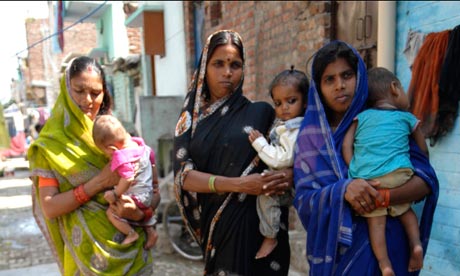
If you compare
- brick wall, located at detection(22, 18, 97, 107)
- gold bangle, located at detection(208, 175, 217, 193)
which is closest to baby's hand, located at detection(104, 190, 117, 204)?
gold bangle, located at detection(208, 175, 217, 193)

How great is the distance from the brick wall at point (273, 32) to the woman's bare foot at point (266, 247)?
2261 mm

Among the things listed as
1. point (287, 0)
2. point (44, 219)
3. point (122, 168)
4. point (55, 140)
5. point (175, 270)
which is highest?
point (287, 0)

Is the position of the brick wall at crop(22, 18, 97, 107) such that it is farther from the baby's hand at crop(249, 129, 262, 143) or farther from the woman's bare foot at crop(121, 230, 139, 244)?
the baby's hand at crop(249, 129, 262, 143)

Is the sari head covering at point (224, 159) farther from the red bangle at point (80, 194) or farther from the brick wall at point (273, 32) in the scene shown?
the brick wall at point (273, 32)

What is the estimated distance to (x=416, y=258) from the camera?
1.44 metres

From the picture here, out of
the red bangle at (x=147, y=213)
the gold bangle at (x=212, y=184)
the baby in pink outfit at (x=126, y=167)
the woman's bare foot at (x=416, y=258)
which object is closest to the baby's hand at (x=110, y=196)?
the baby in pink outfit at (x=126, y=167)

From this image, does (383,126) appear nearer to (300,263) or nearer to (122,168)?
(122,168)

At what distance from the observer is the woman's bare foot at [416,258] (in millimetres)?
1429

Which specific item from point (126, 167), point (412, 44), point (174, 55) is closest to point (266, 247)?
point (126, 167)

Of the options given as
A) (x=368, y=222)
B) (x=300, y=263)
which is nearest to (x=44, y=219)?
(x=368, y=222)

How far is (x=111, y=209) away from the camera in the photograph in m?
1.87

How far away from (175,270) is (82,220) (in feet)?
8.62

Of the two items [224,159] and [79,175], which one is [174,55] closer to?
[79,175]

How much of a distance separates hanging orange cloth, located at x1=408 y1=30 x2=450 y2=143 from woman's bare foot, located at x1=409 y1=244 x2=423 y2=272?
4.81 ft
